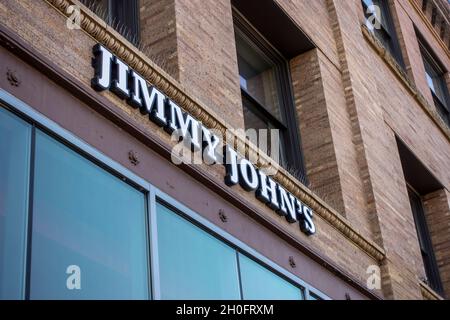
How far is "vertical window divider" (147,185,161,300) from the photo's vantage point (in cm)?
803

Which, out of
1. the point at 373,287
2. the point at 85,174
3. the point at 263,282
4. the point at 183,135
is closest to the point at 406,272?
the point at 373,287

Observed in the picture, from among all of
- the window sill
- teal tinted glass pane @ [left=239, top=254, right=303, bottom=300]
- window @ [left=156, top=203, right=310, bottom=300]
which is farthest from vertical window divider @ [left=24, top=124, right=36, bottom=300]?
the window sill

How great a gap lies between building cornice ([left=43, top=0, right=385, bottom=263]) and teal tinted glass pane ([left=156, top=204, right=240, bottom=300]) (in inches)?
64.1

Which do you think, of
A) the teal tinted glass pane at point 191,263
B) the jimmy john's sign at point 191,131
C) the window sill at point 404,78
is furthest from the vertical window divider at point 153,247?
the window sill at point 404,78

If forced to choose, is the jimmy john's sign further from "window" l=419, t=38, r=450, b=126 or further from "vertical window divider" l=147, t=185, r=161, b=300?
"window" l=419, t=38, r=450, b=126

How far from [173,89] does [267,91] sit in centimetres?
496

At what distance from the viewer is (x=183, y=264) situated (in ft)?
28.4

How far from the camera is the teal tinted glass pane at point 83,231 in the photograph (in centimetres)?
693

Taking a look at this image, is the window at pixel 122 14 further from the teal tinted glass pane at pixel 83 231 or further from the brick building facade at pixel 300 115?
the teal tinted glass pane at pixel 83 231

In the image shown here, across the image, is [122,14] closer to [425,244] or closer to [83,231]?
[83,231]

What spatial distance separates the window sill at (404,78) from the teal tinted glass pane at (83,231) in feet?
34.7

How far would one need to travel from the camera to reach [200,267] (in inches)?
351

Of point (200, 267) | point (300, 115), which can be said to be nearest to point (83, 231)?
point (200, 267)
